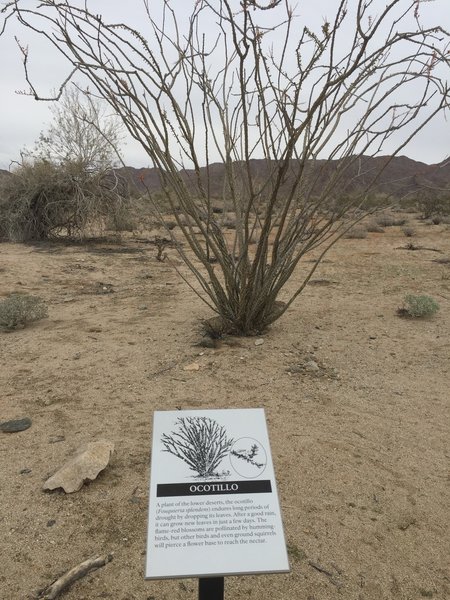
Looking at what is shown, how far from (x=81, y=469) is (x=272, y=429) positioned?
104 centimetres

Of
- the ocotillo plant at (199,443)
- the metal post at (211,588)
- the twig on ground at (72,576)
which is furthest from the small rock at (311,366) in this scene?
the metal post at (211,588)

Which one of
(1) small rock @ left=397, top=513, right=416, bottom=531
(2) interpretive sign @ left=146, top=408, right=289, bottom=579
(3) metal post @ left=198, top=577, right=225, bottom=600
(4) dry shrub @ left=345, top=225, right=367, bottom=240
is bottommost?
(4) dry shrub @ left=345, top=225, right=367, bottom=240

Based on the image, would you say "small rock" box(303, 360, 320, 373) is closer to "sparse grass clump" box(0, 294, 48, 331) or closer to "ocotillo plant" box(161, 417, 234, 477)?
"ocotillo plant" box(161, 417, 234, 477)

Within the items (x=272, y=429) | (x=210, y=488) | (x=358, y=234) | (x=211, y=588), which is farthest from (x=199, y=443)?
(x=358, y=234)

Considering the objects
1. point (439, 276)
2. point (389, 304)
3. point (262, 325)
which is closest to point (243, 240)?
point (262, 325)

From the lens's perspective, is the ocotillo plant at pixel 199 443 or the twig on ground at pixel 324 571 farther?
the twig on ground at pixel 324 571

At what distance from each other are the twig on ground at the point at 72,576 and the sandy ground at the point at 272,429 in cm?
3

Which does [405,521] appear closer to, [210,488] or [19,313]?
[210,488]

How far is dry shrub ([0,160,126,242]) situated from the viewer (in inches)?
407

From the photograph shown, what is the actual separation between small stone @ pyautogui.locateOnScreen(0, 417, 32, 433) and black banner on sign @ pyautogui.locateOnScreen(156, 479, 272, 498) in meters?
1.69

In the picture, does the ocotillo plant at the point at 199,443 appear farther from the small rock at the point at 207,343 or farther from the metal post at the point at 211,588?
the small rock at the point at 207,343

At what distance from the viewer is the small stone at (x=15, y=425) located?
2830mm

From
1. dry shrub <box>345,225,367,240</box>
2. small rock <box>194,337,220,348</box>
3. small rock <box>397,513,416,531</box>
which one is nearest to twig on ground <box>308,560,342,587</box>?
small rock <box>397,513,416,531</box>

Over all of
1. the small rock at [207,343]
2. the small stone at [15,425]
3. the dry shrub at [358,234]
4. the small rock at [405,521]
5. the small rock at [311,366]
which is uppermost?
the small rock at [207,343]
